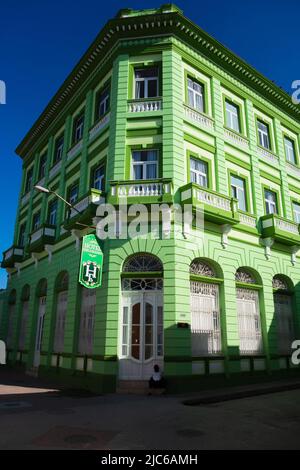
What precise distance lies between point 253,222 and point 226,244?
245 cm

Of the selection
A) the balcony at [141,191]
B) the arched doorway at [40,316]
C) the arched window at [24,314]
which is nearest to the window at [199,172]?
the balcony at [141,191]

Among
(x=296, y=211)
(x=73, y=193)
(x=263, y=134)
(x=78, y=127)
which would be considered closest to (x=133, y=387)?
(x=73, y=193)

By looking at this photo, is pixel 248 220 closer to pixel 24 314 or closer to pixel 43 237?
pixel 43 237

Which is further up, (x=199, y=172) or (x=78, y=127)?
(x=78, y=127)

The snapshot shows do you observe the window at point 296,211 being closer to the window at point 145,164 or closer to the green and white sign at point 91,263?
the window at point 145,164

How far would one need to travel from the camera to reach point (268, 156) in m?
19.2

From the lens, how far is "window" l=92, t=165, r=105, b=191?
16022mm

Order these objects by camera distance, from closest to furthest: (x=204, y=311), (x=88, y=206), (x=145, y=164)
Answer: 1. (x=204, y=311)
2. (x=88, y=206)
3. (x=145, y=164)

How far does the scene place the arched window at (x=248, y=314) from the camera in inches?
595

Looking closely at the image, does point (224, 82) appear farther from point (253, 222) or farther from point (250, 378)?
point (250, 378)

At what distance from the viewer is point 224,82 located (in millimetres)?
18000

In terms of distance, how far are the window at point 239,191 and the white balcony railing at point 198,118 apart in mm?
2710

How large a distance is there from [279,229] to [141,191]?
24.1ft

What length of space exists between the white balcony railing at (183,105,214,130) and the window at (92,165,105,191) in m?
4.52
